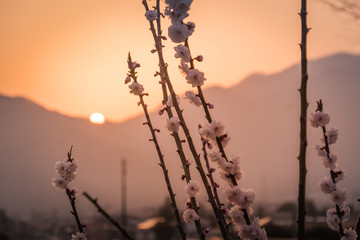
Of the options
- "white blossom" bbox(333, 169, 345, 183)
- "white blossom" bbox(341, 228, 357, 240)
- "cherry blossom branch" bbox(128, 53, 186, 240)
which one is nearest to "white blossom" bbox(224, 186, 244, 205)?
"cherry blossom branch" bbox(128, 53, 186, 240)

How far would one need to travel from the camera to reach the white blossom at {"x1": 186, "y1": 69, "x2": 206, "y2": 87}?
6.03 ft

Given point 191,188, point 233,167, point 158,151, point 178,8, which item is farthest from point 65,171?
point 178,8

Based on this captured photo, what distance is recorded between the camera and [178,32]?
1.75m

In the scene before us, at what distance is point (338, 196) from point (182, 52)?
3.36 feet

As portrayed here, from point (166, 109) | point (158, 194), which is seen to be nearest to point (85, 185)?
point (158, 194)

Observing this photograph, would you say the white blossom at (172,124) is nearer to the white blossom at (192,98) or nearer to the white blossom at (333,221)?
the white blossom at (192,98)

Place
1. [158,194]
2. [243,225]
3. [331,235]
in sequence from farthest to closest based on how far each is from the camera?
[158,194] → [331,235] → [243,225]

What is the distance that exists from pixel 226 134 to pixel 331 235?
88.2 ft

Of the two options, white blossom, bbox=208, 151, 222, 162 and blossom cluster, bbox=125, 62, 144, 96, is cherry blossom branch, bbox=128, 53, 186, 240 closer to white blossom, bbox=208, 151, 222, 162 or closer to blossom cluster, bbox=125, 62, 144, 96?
blossom cluster, bbox=125, 62, 144, 96

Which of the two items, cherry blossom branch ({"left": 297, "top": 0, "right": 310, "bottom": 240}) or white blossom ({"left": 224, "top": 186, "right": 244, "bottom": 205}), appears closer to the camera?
cherry blossom branch ({"left": 297, "top": 0, "right": 310, "bottom": 240})

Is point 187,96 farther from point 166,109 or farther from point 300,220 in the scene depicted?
point 300,220

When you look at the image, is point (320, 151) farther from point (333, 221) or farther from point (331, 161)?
point (333, 221)

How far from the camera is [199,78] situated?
1.84 metres

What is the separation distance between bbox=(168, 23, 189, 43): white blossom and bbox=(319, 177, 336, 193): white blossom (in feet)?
3.42
